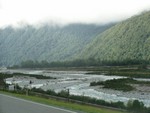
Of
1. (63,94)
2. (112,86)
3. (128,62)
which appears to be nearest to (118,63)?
(128,62)

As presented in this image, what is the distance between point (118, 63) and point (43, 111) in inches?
6659

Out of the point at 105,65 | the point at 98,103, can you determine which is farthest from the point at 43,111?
the point at 105,65

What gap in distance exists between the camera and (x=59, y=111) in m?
14.9

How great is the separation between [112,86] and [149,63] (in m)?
94.3

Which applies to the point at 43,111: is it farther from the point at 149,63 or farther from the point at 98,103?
the point at 149,63

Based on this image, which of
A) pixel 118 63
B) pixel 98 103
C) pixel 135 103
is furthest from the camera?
pixel 118 63

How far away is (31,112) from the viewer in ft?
47.8

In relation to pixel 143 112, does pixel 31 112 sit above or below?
above

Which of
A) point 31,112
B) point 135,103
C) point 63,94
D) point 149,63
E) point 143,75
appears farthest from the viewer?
point 149,63

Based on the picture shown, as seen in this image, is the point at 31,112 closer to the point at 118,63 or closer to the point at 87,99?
the point at 87,99

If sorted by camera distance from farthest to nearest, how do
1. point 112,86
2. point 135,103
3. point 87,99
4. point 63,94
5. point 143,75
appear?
point 143,75, point 112,86, point 63,94, point 87,99, point 135,103

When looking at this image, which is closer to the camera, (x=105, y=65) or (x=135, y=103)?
(x=135, y=103)

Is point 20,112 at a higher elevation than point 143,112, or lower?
higher

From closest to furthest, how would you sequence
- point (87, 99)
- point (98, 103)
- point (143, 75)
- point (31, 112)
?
point (31, 112) < point (98, 103) < point (87, 99) < point (143, 75)
